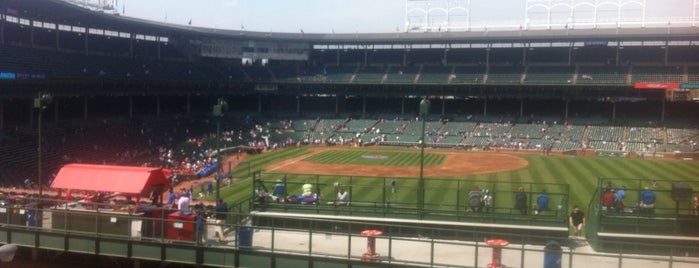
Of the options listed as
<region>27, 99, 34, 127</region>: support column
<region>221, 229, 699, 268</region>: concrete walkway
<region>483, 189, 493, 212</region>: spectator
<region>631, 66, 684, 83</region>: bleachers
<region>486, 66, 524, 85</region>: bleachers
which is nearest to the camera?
<region>221, 229, 699, 268</region>: concrete walkway

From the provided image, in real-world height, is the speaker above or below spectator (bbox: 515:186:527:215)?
above

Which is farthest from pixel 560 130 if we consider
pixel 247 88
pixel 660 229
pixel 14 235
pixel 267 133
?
pixel 14 235

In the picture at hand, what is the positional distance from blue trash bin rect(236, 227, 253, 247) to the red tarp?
409cm

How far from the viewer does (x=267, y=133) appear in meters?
65.6

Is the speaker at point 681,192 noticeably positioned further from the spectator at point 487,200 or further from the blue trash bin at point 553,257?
the blue trash bin at point 553,257

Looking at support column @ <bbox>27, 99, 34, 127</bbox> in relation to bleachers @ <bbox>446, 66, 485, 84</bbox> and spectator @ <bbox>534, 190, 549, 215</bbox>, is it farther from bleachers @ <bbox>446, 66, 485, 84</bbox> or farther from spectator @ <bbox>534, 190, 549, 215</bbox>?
bleachers @ <bbox>446, 66, 485, 84</bbox>

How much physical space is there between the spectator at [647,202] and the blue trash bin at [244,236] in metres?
11.3

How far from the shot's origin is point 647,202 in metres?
17.4

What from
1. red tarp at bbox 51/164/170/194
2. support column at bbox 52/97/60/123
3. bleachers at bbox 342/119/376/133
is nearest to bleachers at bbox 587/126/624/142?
bleachers at bbox 342/119/376/133

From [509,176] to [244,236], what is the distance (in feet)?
94.9

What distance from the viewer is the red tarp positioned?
17.1 meters

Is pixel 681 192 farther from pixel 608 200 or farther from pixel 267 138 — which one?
pixel 267 138

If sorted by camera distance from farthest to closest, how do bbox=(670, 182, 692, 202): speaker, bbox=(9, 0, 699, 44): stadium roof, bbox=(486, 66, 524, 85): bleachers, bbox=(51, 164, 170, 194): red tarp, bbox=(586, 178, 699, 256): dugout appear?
1. bbox=(486, 66, 524, 85): bleachers
2. bbox=(9, 0, 699, 44): stadium roof
3. bbox=(51, 164, 170, 194): red tarp
4. bbox=(670, 182, 692, 202): speaker
5. bbox=(586, 178, 699, 256): dugout

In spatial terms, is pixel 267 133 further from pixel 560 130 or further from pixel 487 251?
pixel 487 251
